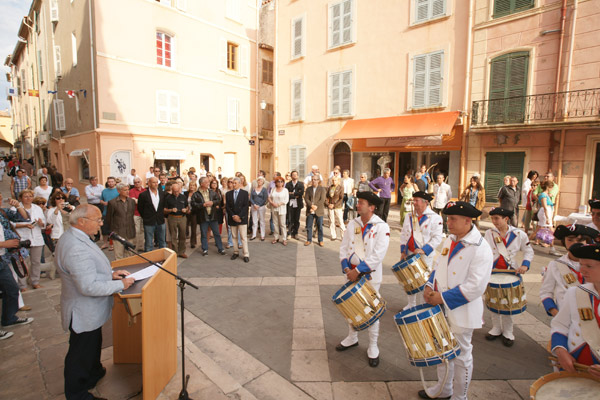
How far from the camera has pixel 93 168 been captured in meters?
16.3

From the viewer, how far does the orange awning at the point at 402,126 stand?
12383 millimetres

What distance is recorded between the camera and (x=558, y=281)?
10.9ft

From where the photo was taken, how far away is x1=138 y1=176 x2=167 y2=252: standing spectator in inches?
292

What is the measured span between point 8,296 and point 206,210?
13.7 feet

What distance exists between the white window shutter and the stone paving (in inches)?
532

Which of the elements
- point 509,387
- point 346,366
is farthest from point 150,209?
point 509,387

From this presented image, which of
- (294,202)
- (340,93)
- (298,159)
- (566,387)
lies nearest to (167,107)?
(298,159)

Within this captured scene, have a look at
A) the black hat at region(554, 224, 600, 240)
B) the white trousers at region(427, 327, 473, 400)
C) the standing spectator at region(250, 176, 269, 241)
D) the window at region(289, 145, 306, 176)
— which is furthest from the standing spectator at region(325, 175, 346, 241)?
the window at region(289, 145, 306, 176)

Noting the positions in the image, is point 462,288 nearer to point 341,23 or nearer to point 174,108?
point 341,23

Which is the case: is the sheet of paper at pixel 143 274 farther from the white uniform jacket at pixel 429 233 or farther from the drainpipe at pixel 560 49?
the drainpipe at pixel 560 49

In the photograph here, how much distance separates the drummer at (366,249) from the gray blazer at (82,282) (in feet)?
8.18

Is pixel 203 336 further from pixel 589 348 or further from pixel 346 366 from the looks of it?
pixel 589 348

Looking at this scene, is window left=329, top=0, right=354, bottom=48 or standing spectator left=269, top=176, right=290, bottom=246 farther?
window left=329, top=0, right=354, bottom=48

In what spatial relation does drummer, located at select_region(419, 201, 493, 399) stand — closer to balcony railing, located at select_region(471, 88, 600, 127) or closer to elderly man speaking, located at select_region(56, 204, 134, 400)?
elderly man speaking, located at select_region(56, 204, 134, 400)
